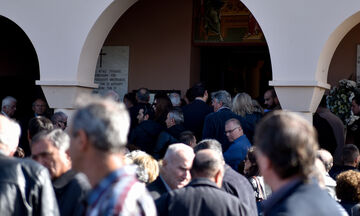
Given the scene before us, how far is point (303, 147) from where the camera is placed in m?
2.56

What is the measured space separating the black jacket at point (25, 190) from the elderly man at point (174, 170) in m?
1.08

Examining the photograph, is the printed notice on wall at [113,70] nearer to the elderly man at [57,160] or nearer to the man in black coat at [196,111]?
the man in black coat at [196,111]

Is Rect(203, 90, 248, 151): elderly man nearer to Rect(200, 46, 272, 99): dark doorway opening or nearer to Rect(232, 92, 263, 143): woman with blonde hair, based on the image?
Rect(232, 92, 263, 143): woman with blonde hair

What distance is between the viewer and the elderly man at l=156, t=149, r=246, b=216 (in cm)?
399

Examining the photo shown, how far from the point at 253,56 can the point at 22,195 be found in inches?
353

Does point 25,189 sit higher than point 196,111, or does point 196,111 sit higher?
point 196,111

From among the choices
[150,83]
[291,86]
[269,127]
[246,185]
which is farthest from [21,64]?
[269,127]

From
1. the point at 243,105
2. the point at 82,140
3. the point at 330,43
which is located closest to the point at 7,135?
the point at 82,140

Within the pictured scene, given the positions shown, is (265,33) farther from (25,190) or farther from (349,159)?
(25,190)

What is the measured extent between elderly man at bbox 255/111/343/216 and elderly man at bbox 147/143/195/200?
205cm

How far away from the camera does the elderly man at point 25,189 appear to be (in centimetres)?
370

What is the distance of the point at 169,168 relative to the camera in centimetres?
468

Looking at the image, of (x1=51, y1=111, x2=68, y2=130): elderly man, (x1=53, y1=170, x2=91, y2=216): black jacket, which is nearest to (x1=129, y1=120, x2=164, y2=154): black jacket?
(x1=51, y1=111, x2=68, y2=130): elderly man

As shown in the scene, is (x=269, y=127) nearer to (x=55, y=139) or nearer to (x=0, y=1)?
(x=55, y=139)
